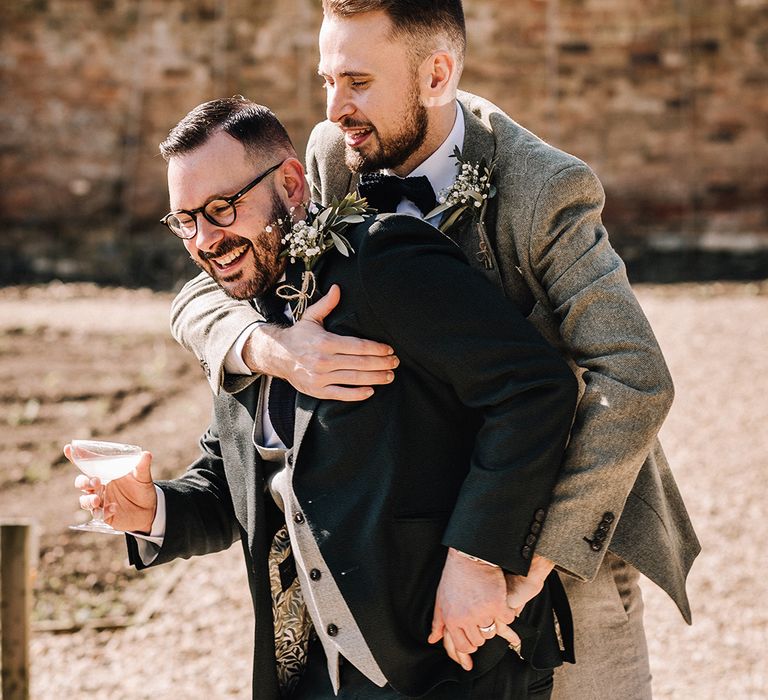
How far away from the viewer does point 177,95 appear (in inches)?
631

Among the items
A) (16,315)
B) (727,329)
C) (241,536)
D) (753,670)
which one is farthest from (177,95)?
(241,536)

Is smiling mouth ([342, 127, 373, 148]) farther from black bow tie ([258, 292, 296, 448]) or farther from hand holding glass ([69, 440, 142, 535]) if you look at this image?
hand holding glass ([69, 440, 142, 535])

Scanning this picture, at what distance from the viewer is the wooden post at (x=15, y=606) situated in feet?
13.1

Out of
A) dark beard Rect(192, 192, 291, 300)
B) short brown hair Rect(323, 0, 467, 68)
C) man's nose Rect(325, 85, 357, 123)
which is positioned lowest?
dark beard Rect(192, 192, 291, 300)

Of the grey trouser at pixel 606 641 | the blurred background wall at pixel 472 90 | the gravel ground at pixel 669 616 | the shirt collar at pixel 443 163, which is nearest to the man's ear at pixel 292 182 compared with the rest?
the shirt collar at pixel 443 163

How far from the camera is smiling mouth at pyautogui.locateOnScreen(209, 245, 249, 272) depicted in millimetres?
2498

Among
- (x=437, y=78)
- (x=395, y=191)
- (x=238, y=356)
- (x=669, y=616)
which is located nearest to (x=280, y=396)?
(x=238, y=356)

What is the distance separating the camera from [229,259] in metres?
2.51

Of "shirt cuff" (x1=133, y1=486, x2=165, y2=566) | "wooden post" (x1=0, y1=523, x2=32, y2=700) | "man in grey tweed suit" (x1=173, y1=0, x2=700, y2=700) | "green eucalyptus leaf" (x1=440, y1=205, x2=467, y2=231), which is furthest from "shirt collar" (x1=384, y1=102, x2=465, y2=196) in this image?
"wooden post" (x1=0, y1=523, x2=32, y2=700)

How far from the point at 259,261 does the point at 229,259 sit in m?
0.07

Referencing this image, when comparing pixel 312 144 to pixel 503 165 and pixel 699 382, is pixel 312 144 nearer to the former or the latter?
pixel 503 165

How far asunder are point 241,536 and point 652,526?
1027 millimetres

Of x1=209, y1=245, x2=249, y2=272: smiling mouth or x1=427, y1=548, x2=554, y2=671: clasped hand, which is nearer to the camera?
x1=427, y1=548, x2=554, y2=671: clasped hand

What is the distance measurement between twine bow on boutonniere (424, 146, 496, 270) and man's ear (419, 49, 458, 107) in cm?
18
